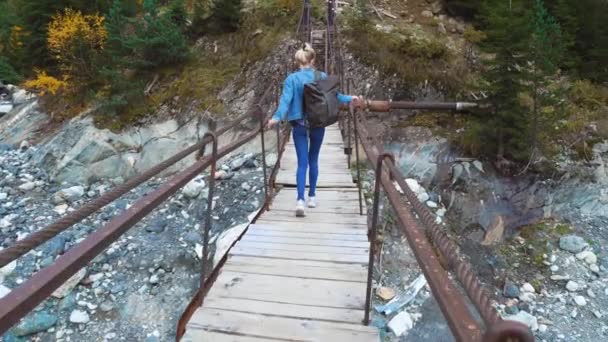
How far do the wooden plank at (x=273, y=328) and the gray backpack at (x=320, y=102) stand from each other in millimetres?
1959

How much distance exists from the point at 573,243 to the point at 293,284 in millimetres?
4969

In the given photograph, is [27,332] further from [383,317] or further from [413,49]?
[413,49]

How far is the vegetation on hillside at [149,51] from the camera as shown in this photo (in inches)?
391

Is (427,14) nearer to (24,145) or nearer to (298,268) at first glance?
(298,268)

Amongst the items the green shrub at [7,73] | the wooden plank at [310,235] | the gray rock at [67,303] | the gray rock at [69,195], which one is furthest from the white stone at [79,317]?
the green shrub at [7,73]

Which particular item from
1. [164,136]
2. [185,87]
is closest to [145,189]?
[164,136]

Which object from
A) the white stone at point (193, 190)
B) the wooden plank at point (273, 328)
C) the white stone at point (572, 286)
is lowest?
the white stone at point (572, 286)

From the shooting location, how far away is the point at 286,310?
8.35ft

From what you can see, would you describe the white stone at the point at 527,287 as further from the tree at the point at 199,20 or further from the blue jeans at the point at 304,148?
the tree at the point at 199,20

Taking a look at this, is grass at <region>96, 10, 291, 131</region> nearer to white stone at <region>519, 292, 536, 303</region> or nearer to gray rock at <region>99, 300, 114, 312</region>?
gray rock at <region>99, 300, 114, 312</region>

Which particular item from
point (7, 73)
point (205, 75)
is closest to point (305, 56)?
point (205, 75)

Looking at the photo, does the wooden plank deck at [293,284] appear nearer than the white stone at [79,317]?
→ Yes

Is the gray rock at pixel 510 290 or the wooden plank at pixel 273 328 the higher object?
the wooden plank at pixel 273 328

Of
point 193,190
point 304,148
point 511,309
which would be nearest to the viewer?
point 304,148
